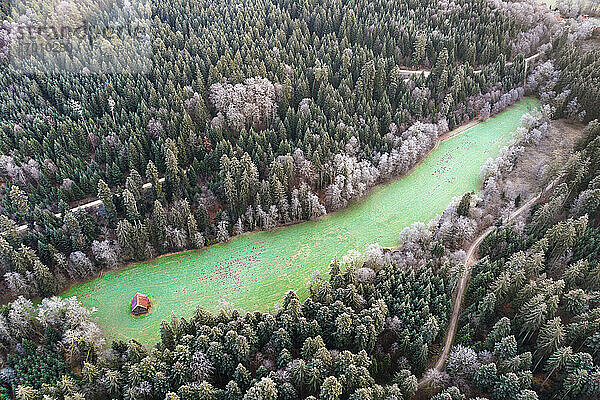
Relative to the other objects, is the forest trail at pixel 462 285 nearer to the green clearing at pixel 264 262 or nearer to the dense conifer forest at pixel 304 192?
the dense conifer forest at pixel 304 192

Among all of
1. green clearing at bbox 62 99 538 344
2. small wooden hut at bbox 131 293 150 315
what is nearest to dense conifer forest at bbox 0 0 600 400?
green clearing at bbox 62 99 538 344

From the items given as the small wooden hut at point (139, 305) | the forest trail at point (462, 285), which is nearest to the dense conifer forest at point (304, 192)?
the forest trail at point (462, 285)

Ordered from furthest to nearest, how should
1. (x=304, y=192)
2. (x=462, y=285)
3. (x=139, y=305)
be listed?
(x=304, y=192), (x=462, y=285), (x=139, y=305)

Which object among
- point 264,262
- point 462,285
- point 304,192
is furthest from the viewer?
point 304,192

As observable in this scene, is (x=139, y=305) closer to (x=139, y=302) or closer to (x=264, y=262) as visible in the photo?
(x=139, y=302)

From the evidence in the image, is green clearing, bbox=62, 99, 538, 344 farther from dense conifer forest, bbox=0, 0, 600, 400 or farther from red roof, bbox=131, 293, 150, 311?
dense conifer forest, bbox=0, 0, 600, 400

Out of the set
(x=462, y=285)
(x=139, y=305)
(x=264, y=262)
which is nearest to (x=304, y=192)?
(x=264, y=262)
